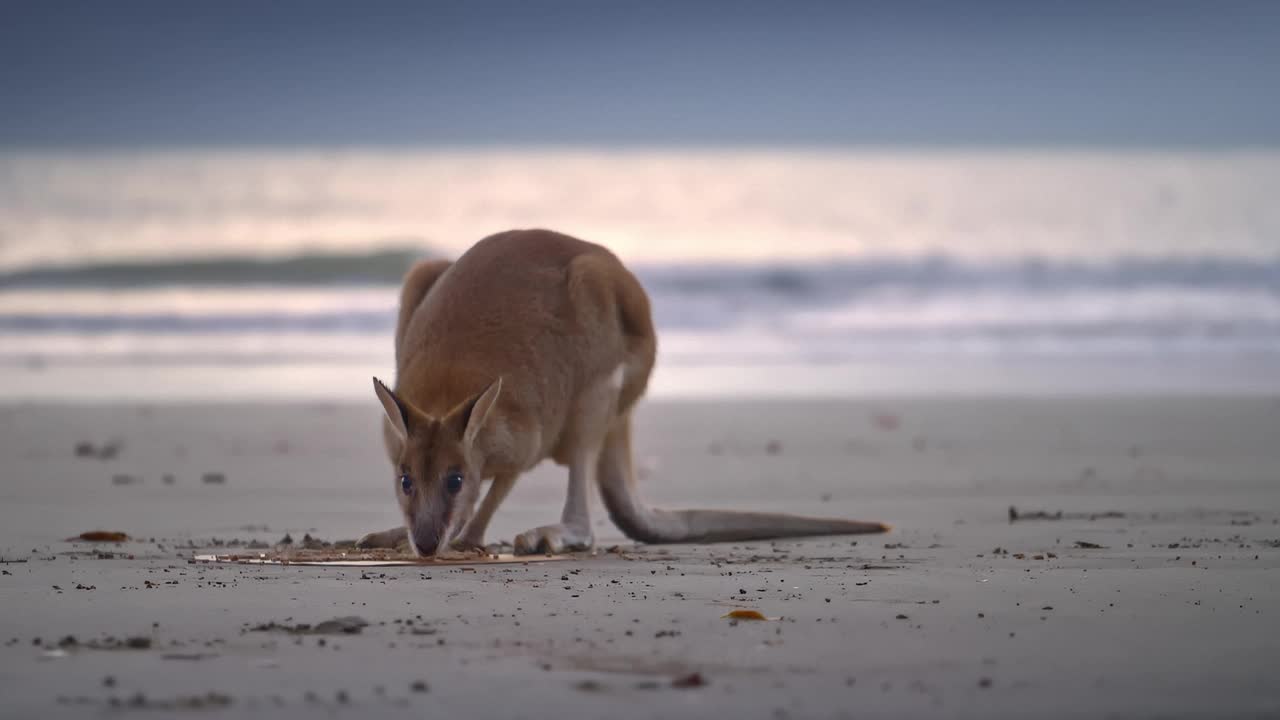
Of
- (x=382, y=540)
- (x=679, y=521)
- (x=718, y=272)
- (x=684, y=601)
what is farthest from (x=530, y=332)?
(x=718, y=272)

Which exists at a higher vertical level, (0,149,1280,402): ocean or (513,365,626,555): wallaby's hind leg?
(0,149,1280,402): ocean

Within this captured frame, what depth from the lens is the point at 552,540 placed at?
20.5 feet

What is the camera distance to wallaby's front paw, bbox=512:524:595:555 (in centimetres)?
618

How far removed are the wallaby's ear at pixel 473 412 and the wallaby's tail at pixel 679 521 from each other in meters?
1.10

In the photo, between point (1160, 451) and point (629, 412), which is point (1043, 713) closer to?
point (629, 412)

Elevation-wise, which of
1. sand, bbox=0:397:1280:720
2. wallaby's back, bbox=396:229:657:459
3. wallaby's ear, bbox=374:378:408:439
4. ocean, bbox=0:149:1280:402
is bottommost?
sand, bbox=0:397:1280:720

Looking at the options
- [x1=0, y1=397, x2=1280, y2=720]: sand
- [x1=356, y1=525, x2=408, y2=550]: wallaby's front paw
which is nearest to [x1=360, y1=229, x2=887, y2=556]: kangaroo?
[x1=356, y1=525, x2=408, y2=550]: wallaby's front paw

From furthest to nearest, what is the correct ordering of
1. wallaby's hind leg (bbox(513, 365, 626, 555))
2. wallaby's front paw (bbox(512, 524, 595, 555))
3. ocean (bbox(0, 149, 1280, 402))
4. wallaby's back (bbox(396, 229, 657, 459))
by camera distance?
ocean (bbox(0, 149, 1280, 402)), wallaby's hind leg (bbox(513, 365, 626, 555)), wallaby's front paw (bbox(512, 524, 595, 555)), wallaby's back (bbox(396, 229, 657, 459))

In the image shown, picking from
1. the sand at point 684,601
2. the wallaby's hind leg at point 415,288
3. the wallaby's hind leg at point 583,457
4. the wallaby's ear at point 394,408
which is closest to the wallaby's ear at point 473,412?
the wallaby's ear at point 394,408

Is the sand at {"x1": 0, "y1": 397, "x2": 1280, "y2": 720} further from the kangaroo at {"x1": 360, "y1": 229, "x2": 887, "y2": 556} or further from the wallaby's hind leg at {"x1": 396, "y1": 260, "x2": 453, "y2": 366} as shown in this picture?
the wallaby's hind leg at {"x1": 396, "y1": 260, "x2": 453, "y2": 366}

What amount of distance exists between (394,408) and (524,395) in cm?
63

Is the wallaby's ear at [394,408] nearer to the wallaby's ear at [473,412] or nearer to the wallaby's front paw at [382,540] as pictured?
the wallaby's ear at [473,412]

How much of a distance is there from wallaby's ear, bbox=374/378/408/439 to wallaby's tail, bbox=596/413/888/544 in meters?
1.26

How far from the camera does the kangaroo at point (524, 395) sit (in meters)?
5.68
